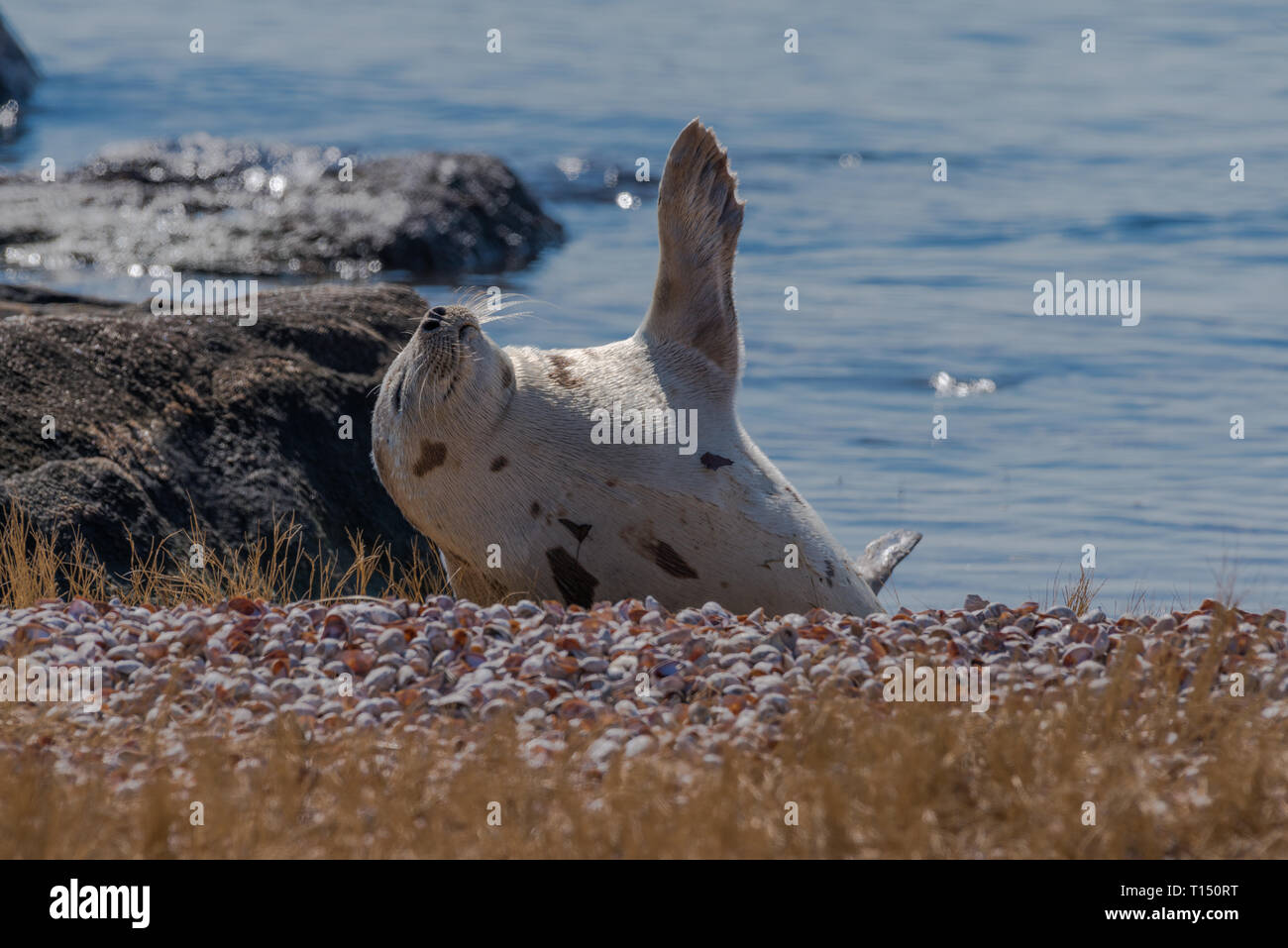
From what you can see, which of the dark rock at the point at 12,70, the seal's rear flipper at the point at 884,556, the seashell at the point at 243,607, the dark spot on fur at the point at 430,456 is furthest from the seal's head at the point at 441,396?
the dark rock at the point at 12,70

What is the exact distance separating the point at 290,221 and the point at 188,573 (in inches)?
487

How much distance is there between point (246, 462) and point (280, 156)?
15.7 m

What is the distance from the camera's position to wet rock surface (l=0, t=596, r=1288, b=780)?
15.3ft

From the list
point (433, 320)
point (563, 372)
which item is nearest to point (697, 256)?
point (563, 372)

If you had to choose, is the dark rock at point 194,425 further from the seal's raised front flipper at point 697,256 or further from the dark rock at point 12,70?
the dark rock at point 12,70

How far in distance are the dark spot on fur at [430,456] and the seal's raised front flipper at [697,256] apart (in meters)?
1.24

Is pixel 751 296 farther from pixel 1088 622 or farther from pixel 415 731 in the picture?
pixel 415 731

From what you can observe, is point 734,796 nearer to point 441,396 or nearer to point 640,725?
point 640,725

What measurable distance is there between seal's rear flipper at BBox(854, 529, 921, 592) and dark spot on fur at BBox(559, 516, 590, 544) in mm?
1876

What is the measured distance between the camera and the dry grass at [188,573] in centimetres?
684

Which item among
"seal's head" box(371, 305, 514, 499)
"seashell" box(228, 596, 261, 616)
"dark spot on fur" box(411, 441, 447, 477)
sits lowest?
"seashell" box(228, 596, 261, 616)

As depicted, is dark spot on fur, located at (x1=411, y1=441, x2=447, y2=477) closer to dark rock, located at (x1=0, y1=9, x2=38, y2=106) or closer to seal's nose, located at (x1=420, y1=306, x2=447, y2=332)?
seal's nose, located at (x1=420, y1=306, x2=447, y2=332)

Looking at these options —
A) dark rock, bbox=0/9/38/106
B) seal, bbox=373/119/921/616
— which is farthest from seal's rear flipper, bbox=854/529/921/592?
dark rock, bbox=0/9/38/106

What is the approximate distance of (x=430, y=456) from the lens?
20.0ft
